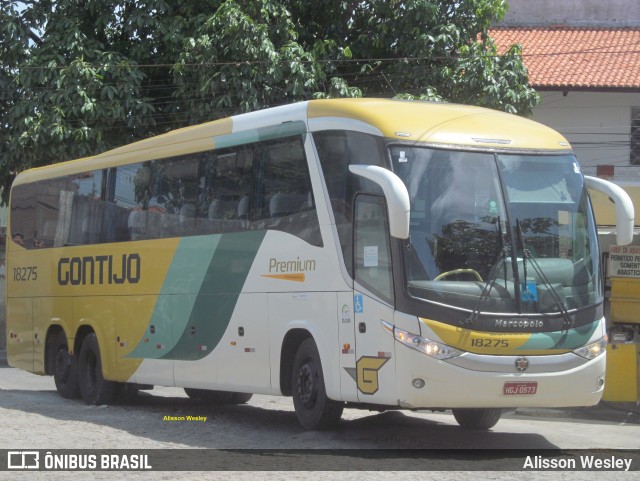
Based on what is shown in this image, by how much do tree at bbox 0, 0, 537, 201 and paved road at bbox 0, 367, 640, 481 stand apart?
765 cm

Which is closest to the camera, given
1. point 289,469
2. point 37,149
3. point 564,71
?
point 289,469

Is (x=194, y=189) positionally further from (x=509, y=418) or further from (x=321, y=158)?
(x=509, y=418)

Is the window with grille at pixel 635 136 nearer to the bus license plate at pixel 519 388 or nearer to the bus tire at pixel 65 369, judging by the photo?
the bus tire at pixel 65 369

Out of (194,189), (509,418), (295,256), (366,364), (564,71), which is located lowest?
(509,418)

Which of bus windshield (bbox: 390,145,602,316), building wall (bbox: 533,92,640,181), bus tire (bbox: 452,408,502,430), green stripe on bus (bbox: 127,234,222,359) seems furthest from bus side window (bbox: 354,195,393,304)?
building wall (bbox: 533,92,640,181)

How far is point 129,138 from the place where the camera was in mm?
22609

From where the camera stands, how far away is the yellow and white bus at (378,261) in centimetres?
965

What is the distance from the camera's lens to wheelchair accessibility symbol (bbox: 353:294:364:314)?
10.2m

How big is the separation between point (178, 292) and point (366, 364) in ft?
13.8

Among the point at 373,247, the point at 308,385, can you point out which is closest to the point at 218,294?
the point at 308,385

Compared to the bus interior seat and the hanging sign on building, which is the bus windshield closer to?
the bus interior seat

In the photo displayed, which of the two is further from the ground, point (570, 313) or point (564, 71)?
point (564, 71)

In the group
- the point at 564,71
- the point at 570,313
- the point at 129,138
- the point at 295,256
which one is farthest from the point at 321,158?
the point at 564,71

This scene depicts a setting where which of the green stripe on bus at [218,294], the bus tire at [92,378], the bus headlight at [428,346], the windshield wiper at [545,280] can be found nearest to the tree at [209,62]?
the bus tire at [92,378]
